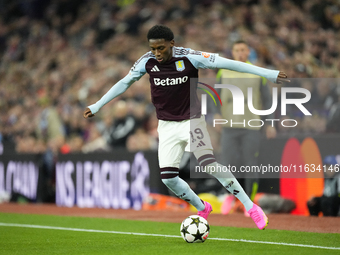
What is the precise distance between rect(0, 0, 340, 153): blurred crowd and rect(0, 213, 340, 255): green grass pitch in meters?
3.52

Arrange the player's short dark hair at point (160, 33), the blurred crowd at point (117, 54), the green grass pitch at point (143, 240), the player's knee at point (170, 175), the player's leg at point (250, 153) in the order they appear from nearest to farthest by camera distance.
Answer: the green grass pitch at point (143, 240) → the player's short dark hair at point (160, 33) → the player's knee at point (170, 175) → the player's leg at point (250, 153) → the blurred crowd at point (117, 54)

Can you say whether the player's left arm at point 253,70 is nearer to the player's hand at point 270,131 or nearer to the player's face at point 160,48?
the player's face at point 160,48

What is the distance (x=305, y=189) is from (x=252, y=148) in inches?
50.6

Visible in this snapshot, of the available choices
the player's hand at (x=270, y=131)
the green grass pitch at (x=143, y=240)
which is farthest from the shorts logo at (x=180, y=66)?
the player's hand at (x=270, y=131)

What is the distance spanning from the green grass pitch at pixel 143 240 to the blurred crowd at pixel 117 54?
139 inches

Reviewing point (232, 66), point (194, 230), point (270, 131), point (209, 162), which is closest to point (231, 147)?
point (270, 131)

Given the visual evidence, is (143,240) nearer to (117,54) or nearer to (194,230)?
(194,230)

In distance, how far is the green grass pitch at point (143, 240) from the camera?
5168 mm

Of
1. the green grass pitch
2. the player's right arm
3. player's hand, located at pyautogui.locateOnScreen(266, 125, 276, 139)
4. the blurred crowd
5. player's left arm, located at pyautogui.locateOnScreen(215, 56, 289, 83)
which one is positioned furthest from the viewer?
the blurred crowd

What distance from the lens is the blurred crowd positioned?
11.8 m

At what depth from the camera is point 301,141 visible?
364 inches

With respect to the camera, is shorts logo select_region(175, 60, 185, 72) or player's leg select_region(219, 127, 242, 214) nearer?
shorts logo select_region(175, 60, 185, 72)

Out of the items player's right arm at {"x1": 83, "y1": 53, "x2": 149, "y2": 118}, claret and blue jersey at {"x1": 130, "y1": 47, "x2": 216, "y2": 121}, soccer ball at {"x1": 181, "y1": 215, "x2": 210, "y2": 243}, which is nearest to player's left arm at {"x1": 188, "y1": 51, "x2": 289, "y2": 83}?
claret and blue jersey at {"x1": 130, "y1": 47, "x2": 216, "y2": 121}

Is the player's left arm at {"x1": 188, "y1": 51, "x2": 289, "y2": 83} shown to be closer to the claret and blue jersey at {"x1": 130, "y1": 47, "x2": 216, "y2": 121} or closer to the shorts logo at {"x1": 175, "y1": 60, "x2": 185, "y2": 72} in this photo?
the claret and blue jersey at {"x1": 130, "y1": 47, "x2": 216, "y2": 121}
